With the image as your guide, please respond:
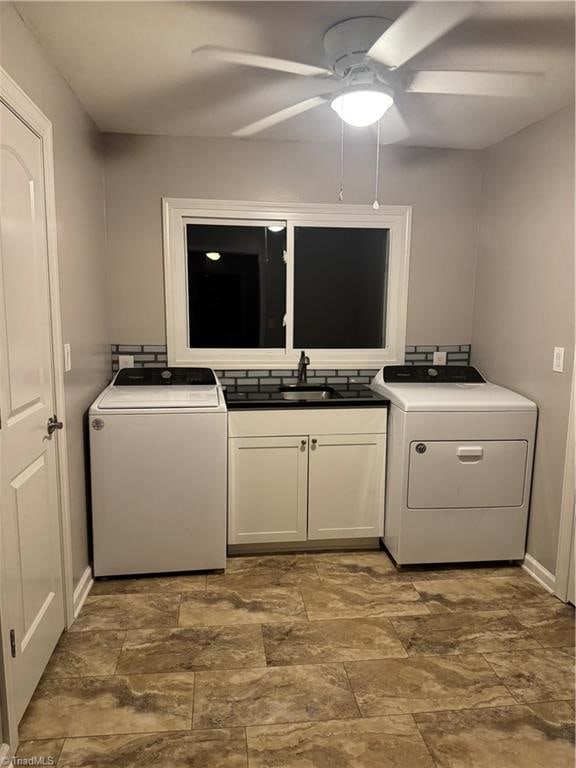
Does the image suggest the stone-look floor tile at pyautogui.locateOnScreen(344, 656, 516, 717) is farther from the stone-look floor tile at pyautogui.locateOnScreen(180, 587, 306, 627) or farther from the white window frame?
the white window frame

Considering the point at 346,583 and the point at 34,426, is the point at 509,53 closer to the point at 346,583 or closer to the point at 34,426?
the point at 34,426

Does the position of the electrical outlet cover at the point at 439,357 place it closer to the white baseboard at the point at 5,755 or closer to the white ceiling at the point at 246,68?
the white ceiling at the point at 246,68

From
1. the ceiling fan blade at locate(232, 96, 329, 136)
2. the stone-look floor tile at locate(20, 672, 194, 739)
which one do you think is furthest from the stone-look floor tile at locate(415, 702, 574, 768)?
the ceiling fan blade at locate(232, 96, 329, 136)

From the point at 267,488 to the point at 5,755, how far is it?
62.7 inches

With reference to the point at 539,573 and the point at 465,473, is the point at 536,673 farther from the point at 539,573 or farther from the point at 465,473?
the point at 465,473

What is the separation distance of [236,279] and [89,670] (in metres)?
2.19

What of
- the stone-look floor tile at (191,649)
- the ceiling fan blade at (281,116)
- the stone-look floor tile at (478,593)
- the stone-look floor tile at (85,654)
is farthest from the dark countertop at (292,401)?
the ceiling fan blade at (281,116)

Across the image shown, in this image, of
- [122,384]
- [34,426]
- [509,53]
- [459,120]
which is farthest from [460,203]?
[34,426]

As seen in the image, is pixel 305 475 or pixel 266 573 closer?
pixel 266 573

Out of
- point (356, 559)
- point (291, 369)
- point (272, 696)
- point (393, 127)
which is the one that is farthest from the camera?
point (291, 369)

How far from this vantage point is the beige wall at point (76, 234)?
1890 mm

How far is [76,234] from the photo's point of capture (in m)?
2.39

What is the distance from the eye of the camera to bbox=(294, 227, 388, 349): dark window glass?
330 centimetres

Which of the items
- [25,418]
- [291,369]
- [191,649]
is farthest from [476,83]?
[191,649]
